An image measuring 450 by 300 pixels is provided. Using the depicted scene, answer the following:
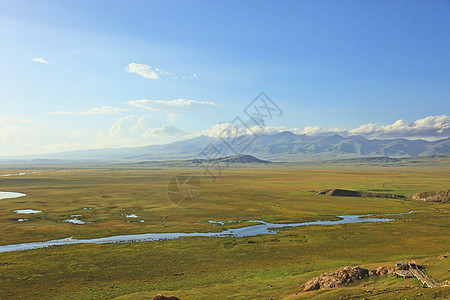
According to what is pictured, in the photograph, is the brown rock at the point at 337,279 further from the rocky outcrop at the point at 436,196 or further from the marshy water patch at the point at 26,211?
the rocky outcrop at the point at 436,196

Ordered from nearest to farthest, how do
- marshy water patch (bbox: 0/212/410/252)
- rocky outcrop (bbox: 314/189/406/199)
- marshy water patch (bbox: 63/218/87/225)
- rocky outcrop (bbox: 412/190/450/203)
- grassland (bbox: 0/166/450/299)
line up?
1. grassland (bbox: 0/166/450/299)
2. marshy water patch (bbox: 0/212/410/252)
3. marshy water patch (bbox: 63/218/87/225)
4. rocky outcrop (bbox: 412/190/450/203)
5. rocky outcrop (bbox: 314/189/406/199)

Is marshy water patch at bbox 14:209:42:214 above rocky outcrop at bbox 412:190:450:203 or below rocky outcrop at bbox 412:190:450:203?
above

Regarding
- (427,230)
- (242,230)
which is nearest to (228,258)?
(242,230)

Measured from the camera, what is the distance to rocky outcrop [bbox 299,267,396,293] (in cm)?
2222

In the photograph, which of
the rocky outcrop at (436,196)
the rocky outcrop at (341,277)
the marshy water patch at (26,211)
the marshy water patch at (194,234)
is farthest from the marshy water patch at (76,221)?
the rocky outcrop at (436,196)

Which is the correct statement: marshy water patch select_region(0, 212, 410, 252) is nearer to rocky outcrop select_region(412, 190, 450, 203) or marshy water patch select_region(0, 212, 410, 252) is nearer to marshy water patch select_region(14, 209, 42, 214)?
marshy water patch select_region(14, 209, 42, 214)

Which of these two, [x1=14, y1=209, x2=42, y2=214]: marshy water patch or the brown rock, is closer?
the brown rock

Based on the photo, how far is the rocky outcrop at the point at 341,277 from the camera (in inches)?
875

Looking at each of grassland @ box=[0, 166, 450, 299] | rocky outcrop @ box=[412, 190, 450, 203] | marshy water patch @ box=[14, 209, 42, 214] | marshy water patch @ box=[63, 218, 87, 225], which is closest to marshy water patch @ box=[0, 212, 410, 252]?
grassland @ box=[0, 166, 450, 299]

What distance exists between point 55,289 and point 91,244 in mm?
13584

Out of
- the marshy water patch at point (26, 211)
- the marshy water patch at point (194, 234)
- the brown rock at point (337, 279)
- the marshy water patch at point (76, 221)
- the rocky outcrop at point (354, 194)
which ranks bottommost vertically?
the rocky outcrop at point (354, 194)

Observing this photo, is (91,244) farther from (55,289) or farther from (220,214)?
(220,214)

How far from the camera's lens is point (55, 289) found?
83.3 ft

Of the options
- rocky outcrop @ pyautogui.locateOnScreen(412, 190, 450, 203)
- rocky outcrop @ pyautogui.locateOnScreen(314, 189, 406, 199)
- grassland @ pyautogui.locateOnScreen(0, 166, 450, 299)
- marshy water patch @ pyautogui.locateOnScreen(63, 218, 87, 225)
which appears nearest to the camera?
grassland @ pyautogui.locateOnScreen(0, 166, 450, 299)
